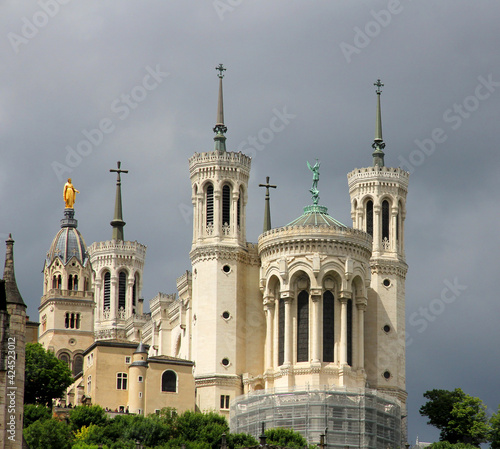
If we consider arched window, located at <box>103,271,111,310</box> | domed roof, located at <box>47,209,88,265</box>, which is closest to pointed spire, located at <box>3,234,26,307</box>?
domed roof, located at <box>47,209,88,265</box>

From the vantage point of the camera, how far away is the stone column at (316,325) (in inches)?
4840

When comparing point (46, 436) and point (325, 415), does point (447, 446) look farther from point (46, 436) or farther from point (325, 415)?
point (46, 436)

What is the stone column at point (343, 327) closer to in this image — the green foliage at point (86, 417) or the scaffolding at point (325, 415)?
the scaffolding at point (325, 415)

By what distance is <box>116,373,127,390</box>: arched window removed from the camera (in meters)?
125

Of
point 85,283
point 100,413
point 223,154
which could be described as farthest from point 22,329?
point 85,283

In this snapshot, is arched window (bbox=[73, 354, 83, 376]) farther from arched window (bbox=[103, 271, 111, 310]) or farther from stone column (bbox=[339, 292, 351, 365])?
stone column (bbox=[339, 292, 351, 365])

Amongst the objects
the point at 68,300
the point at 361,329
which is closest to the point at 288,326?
the point at 361,329

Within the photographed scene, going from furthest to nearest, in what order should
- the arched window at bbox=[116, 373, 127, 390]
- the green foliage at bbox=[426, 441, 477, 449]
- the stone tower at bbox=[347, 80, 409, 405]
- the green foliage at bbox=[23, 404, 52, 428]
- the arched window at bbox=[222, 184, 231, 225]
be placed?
the stone tower at bbox=[347, 80, 409, 405]
the arched window at bbox=[222, 184, 231, 225]
the arched window at bbox=[116, 373, 127, 390]
the green foliage at bbox=[426, 441, 477, 449]
the green foliage at bbox=[23, 404, 52, 428]

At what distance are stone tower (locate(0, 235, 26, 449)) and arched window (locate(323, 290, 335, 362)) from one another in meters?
43.2

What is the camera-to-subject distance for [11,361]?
82000mm

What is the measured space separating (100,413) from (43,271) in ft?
155

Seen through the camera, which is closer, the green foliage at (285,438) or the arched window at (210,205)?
the green foliage at (285,438)

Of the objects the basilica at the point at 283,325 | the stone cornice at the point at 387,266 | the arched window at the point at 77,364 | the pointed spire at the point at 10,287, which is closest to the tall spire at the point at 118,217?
the arched window at the point at 77,364

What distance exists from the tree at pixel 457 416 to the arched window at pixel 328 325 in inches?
492
